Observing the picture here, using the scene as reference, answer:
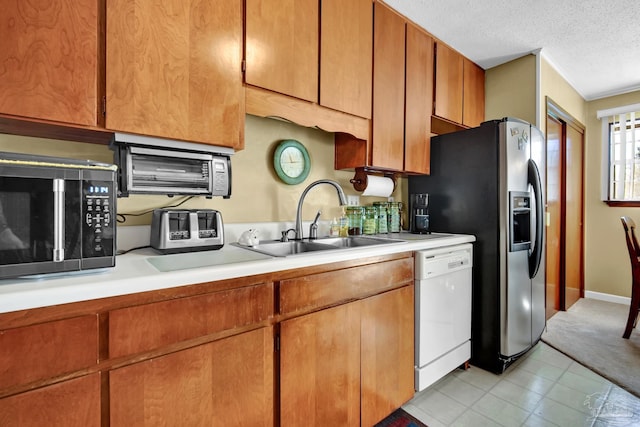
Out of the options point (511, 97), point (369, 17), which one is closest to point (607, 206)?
point (511, 97)

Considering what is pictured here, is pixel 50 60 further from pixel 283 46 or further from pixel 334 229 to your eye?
pixel 334 229

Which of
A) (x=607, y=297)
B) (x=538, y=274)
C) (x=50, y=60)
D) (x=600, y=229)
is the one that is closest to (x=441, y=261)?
(x=538, y=274)

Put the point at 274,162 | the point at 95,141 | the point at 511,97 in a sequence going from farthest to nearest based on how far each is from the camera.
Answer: the point at 511,97 < the point at 274,162 < the point at 95,141

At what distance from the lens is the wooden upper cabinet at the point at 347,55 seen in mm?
1664

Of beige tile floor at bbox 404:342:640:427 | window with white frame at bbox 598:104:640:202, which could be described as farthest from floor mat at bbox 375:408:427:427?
window with white frame at bbox 598:104:640:202

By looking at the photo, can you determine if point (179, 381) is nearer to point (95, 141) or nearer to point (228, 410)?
point (228, 410)

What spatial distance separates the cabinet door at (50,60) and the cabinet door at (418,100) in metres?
1.80

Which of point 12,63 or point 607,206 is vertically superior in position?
point 12,63

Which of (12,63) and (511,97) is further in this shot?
(511,97)

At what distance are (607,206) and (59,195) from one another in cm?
495

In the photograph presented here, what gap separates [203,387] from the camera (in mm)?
972

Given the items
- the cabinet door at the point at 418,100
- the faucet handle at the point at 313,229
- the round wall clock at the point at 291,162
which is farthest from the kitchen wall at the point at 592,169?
the faucet handle at the point at 313,229

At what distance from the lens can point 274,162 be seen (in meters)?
1.85

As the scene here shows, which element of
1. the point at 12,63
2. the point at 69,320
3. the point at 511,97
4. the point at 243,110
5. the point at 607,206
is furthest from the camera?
the point at 607,206
